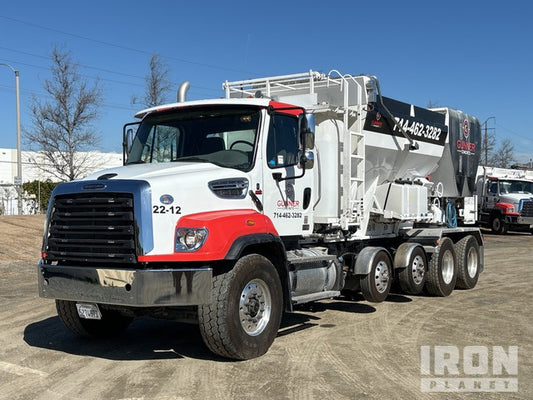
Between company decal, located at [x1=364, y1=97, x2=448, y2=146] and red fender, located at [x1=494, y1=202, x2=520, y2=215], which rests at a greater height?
company decal, located at [x1=364, y1=97, x2=448, y2=146]

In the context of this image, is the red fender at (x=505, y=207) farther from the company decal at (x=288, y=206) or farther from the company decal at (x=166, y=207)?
the company decal at (x=166, y=207)

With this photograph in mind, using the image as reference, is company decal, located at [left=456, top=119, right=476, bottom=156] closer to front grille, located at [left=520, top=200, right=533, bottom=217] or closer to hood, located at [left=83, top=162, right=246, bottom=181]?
hood, located at [left=83, top=162, right=246, bottom=181]

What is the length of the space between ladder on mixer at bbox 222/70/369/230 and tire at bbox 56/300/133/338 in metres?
3.48

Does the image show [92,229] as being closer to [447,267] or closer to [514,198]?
[447,267]

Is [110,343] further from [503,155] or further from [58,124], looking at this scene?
[503,155]

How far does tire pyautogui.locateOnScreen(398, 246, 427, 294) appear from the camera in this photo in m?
10.4

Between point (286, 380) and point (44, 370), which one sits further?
point (44, 370)

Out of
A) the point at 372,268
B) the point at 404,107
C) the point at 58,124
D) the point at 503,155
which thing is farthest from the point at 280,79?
the point at 503,155

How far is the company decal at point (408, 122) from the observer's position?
31.7 ft

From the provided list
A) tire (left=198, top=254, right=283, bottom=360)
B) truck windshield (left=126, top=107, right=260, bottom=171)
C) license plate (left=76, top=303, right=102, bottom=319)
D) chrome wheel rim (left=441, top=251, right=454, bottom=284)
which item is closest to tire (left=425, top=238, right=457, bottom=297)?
chrome wheel rim (left=441, top=251, right=454, bottom=284)

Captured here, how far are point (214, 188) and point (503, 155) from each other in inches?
2665

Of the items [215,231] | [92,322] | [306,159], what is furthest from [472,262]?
[92,322]

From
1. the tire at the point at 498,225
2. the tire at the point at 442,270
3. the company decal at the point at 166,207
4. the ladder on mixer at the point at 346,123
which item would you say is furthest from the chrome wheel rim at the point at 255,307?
the tire at the point at 498,225

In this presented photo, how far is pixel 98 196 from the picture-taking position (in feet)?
20.2
